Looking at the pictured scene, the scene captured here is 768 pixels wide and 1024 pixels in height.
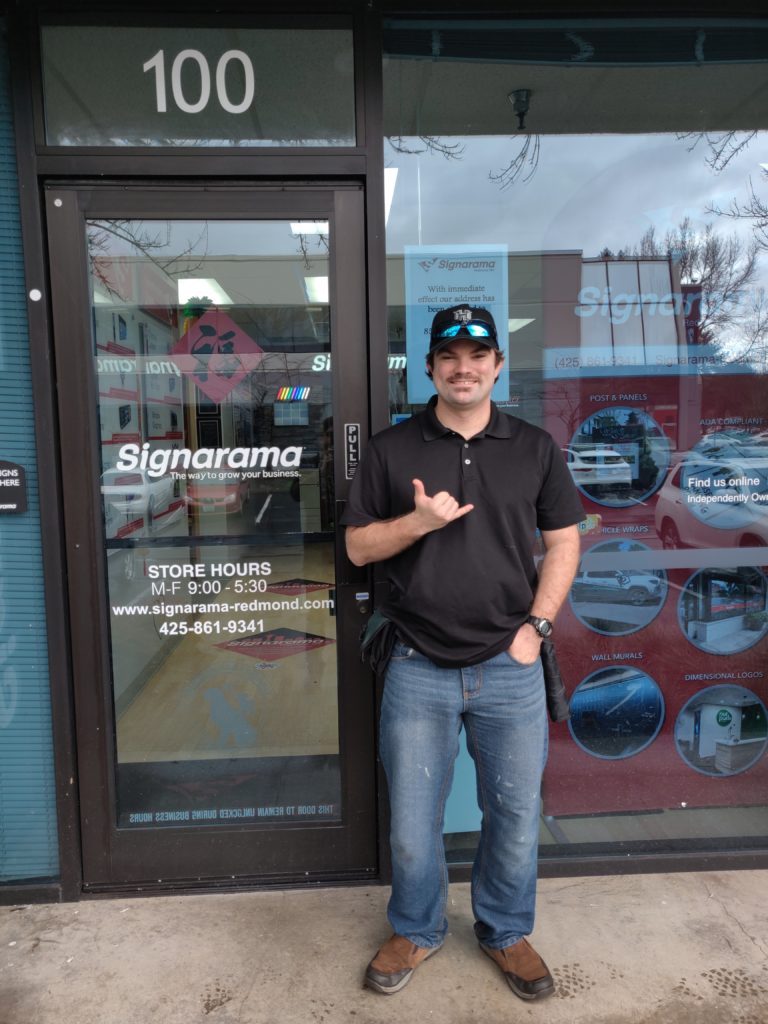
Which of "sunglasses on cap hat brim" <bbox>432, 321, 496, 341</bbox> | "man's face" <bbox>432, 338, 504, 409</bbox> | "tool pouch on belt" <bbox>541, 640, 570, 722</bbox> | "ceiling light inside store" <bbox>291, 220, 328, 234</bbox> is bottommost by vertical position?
"tool pouch on belt" <bbox>541, 640, 570, 722</bbox>

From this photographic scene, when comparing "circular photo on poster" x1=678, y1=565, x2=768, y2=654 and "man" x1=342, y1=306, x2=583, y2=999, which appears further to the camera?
"circular photo on poster" x1=678, y1=565, x2=768, y2=654

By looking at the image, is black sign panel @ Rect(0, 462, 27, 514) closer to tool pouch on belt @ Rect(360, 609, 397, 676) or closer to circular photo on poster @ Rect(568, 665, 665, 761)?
tool pouch on belt @ Rect(360, 609, 397, 676)

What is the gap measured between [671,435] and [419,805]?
1.68 metres

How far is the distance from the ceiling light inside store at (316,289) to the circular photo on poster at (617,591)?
1399mm

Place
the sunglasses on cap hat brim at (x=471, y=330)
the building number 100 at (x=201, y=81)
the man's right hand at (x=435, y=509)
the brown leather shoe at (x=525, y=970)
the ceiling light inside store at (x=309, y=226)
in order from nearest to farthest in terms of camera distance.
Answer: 1. the man's right hand at (x=435, y=509)
2. the sunglasses on cap hat brim at (x=471, y=330)
3. the brown leather shoe at (x=525, y=970)
4. the building number 100 at (x=201, y=81)
5. the ceiling light inside store at (x=309, y=226)

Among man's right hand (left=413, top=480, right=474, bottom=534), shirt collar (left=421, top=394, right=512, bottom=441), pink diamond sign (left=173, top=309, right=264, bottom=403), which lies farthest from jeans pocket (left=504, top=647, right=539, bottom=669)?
pink diamond sign (left=173, top=309, right=264, bottom=403)

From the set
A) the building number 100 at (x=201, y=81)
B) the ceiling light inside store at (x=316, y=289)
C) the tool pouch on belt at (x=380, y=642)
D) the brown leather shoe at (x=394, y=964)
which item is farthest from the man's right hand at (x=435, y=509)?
the building number 100 at (x=201, y=81)

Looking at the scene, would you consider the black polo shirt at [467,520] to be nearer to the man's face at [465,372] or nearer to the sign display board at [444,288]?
the man's face at [465,372]

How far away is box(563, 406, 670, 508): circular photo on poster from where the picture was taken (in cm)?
292

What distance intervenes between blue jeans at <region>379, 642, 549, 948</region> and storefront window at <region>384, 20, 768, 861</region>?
630mm

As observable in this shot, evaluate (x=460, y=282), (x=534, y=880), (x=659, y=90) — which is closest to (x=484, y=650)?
(x=534, y=880)

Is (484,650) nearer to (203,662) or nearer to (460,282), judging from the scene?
(203,662)

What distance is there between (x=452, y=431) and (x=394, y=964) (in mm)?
1607

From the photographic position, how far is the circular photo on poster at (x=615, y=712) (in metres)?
3.05
